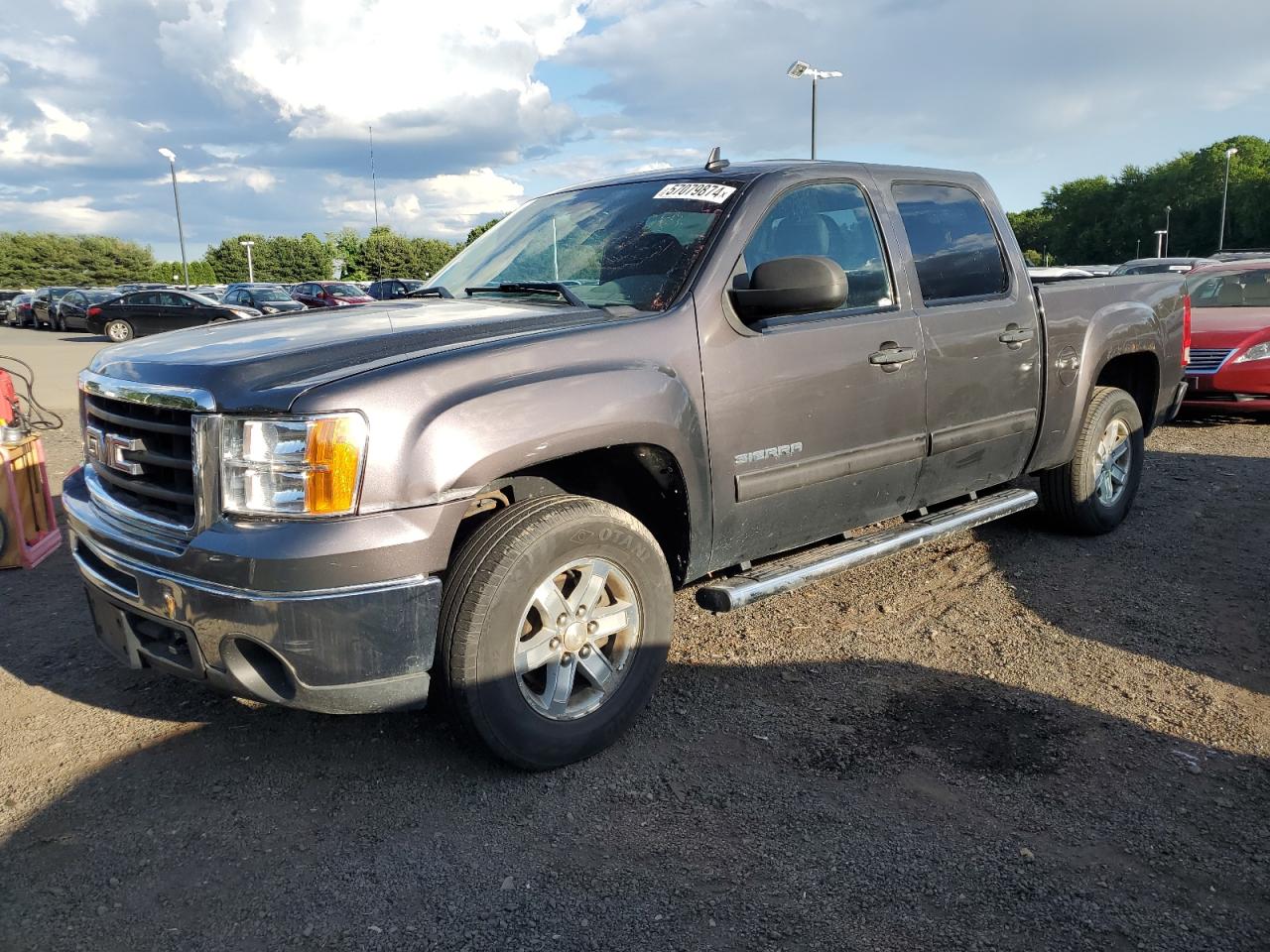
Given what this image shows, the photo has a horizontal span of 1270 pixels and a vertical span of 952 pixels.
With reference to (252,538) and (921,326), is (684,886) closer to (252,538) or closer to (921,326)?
(252,538)

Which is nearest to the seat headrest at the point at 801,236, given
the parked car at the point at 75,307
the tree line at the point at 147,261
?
the parked car at the point at 75,307

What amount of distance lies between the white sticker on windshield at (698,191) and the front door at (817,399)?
183 mm

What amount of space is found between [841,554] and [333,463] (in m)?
2.08

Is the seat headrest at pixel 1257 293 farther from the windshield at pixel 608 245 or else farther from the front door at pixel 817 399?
the windshield at pixel 608 245

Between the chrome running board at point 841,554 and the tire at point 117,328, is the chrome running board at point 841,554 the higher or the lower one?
the higher one

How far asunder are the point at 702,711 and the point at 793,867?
99 centimetres

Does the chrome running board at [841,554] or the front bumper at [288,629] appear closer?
the front bumper at [288,629]

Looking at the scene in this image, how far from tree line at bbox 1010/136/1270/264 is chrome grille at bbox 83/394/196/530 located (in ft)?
263

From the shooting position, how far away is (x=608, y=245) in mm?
3828

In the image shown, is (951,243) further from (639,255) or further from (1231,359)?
(1231,359)

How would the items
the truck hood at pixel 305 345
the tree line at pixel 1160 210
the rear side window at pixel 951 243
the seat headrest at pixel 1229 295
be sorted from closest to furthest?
the truck hood at pixel 305 345
the rear side window at pixel 951 243
the seat headrest at pixel 1229 295
the tree line at pixel 1160 210

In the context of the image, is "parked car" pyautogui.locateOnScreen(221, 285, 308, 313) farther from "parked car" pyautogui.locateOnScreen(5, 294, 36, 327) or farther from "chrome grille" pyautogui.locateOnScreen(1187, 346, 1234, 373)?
"chrome grille" pyautogui.locateOnScreen(1187, 346, 1234, 373)

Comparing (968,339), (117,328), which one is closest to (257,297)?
(117,328)

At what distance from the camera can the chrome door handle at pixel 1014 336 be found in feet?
15.0
